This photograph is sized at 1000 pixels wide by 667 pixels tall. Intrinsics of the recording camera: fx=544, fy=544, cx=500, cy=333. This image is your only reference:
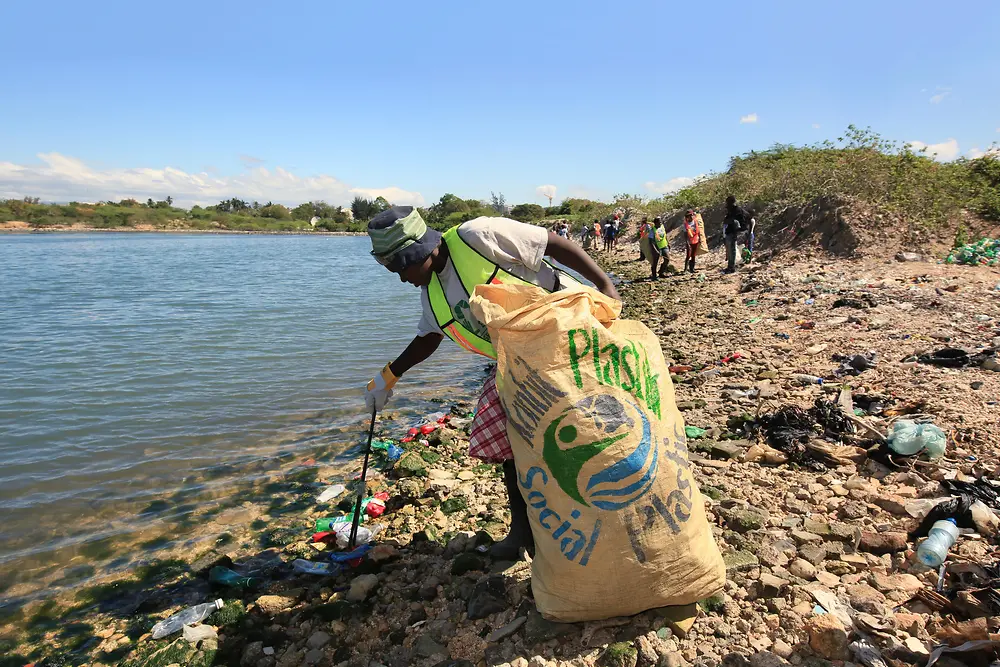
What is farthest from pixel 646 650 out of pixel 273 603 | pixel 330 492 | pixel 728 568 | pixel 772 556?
pixel 330 492

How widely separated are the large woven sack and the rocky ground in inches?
7.5

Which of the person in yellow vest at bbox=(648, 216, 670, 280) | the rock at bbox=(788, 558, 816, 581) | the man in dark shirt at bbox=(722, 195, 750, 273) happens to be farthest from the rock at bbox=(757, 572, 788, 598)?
A: the person in yellow vest at bbox=(648, 216, 670, 280)

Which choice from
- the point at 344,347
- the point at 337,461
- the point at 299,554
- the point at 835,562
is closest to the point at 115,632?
the point at 299,554

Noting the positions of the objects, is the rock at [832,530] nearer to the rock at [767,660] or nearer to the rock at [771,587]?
the rock at [771,587]

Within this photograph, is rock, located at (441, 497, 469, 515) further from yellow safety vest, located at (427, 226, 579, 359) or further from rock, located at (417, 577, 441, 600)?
yellow safety vest, located at (427, 226, 579, 359)

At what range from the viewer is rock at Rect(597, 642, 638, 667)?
5.81ft

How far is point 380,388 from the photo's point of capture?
2.68 metres

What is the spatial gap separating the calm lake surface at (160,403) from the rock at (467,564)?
7.07ft

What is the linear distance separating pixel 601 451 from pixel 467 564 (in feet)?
3.87

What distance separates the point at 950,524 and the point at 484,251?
2160mm

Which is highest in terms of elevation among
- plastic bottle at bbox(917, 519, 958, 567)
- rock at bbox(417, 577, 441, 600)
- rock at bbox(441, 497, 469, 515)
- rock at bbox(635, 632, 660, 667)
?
plastic bottle at bbox(917, 519, 958, 567)

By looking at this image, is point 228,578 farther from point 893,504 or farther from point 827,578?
point 893,504

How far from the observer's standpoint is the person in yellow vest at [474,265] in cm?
213

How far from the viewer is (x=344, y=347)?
903 centimetres
